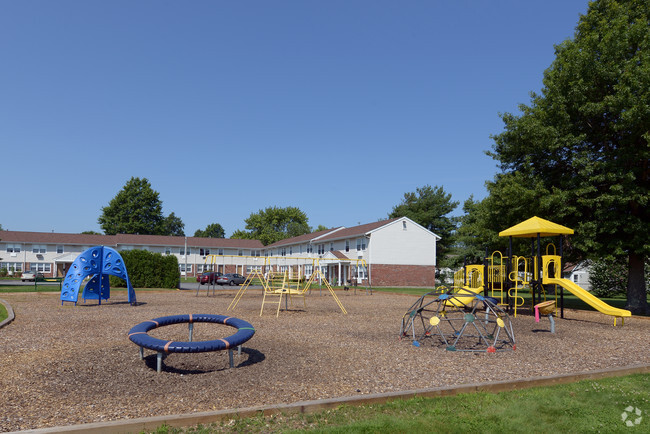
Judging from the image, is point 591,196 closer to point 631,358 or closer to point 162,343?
point 631,358

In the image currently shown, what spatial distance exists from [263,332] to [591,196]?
15830 mm

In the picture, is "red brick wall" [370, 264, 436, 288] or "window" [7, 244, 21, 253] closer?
"red brick wall" [370, 264, 436, 288]

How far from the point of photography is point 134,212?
289ft

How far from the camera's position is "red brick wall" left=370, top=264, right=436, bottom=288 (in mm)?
46781

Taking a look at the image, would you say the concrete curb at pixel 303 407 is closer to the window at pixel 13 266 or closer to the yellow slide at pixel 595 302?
the yellow slide at pixel 595 302

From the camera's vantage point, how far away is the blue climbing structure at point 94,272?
18.9 m

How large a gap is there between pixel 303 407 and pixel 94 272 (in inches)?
672

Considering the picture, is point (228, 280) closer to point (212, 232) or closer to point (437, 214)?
point (437, 214)

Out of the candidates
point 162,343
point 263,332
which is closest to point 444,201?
point 263,332

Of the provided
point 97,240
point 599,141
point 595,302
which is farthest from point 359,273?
point 97,240

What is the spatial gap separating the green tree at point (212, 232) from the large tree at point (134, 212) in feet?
155

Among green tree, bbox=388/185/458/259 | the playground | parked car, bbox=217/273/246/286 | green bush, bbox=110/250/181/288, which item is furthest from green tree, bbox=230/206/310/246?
the playground

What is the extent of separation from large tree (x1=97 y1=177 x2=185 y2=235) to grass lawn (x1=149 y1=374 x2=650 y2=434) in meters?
89.5

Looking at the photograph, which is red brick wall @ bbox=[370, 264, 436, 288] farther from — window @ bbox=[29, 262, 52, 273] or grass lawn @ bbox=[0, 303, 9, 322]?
window @ bbox=[29, 262, 52, 273]
